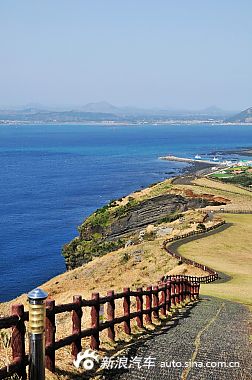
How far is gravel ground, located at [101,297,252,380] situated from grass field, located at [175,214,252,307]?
24.9 ft

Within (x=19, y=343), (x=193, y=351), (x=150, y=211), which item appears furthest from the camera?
(x=150, y=211)

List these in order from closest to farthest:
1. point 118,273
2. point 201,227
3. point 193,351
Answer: point 193,351 → point 118,273 → point 201,227

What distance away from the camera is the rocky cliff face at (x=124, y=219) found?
70.9 m

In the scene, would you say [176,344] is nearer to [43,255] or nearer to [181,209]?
[43,255]

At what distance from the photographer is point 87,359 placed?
34.5 feet

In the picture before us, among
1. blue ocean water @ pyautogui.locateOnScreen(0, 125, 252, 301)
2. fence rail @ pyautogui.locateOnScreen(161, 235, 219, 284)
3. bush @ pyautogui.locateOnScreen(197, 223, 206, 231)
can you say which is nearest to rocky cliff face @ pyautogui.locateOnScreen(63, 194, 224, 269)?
blue ocean water @ pyautogui.locateOnScreen(0, 125, 252, 301)

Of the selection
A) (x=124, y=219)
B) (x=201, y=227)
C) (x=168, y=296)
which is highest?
(x=168, y=296)

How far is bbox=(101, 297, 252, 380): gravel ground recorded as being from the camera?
10.3m

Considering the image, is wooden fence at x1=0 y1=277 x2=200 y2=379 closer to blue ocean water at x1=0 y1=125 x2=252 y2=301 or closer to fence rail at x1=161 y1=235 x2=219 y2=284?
fence rail at x1=161 y1=235 x2=219 y2=284

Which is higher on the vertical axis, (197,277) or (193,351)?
(193,351)

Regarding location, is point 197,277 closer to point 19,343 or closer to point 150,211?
point 19,343

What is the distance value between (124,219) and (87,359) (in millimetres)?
66875

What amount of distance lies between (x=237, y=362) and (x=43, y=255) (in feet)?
193

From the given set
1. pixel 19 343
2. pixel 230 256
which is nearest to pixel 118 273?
pixel 230 256
